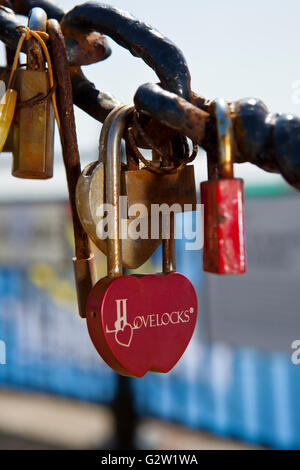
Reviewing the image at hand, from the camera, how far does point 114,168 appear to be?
1.61ft

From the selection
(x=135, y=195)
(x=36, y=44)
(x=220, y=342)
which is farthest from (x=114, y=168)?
(x=220, y=342)

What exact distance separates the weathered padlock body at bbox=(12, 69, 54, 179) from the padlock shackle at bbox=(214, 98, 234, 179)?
180 millimetres

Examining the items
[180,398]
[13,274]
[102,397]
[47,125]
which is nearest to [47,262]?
[13,274]

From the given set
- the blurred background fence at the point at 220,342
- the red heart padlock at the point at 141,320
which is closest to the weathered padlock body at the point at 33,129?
the red heart padlock at the point at 141,320

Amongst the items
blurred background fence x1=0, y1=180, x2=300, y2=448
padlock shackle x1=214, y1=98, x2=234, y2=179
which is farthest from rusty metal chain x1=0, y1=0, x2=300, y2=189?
blurred background fence x1=0, y1=180, x2=300, y2=448

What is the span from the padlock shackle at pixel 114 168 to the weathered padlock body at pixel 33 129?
0.19 feet

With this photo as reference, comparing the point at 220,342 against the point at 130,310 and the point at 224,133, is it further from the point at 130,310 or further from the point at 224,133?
the point at 224,133

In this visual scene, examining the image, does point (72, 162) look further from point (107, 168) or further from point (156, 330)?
point (156, 330)

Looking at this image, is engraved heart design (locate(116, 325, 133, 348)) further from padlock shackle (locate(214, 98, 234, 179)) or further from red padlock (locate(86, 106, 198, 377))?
padlock shackle (locate(214, 98, 234, 179))

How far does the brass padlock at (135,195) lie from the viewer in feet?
1.53

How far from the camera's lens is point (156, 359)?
0.50m

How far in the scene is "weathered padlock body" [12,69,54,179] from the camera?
504mm

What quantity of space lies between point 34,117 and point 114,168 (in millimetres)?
92

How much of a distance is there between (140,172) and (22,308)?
138 inches
